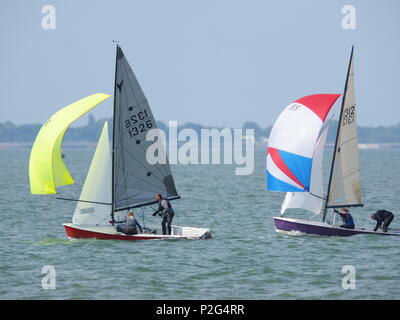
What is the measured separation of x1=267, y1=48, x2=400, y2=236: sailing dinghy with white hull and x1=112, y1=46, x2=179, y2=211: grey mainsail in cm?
457

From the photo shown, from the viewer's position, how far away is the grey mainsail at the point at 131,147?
1271 inches

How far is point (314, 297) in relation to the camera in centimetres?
2423

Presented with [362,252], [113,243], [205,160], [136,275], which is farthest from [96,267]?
[205,160]

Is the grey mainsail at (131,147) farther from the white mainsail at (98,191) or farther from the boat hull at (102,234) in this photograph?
the boat hull at (102,234)

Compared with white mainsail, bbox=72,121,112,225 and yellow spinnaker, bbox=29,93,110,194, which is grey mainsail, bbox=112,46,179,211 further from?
yellow spinnaker, bbox=29,93,110,194

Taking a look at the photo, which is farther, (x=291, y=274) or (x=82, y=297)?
(x=291, y=274)

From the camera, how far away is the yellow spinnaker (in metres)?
30.3

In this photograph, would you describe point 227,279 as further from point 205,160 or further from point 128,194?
point 205,160

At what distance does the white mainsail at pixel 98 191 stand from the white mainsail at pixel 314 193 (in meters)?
7.13

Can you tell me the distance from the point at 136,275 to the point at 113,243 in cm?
493

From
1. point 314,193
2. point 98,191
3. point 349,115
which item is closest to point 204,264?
point 98,191

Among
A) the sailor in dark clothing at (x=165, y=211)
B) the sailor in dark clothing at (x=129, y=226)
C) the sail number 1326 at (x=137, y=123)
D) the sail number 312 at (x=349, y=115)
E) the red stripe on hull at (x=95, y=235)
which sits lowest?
the red stripe on hull at (x=95, y=235)

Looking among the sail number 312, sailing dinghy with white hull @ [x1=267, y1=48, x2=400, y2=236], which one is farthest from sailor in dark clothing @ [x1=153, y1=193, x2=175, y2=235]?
the sail number 312

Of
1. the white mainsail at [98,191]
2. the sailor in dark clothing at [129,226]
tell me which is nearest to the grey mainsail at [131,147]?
the white mainsail at [98,191]
